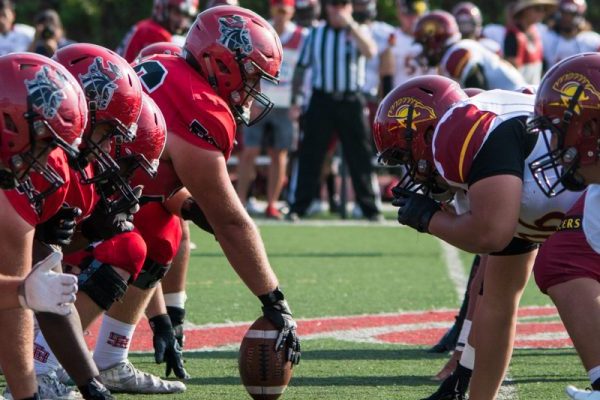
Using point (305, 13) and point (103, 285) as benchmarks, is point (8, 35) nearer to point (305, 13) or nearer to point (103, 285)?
point (305, 13)

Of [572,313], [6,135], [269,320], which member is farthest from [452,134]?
[6,135]

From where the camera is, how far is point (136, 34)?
8391mm

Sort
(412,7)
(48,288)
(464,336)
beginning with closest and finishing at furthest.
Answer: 1. (48,288)
2. (464,336)
3. (412,7)

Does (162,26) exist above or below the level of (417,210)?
below

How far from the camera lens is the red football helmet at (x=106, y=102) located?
4125 millimetres

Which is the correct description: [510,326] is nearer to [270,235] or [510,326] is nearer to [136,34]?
[136,34]

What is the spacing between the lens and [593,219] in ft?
13.4

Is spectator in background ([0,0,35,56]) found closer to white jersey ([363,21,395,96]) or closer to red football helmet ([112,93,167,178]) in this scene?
white jersey ([363,21,395,96])

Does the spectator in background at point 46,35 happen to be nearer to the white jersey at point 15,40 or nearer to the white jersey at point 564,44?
the white jersey at point 15,40

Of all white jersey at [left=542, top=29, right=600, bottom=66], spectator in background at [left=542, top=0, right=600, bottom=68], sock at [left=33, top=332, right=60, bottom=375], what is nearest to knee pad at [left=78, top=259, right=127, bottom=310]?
sock at [left=33, top=332, right=60, bottom=375]

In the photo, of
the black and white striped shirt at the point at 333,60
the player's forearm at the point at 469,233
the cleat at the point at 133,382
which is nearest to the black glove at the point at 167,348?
the cleat at the point at 133,382

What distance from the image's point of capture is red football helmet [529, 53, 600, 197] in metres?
3.86

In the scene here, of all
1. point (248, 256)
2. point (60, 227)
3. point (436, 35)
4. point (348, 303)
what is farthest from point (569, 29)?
point (60, 227)

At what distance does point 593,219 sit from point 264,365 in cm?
125
